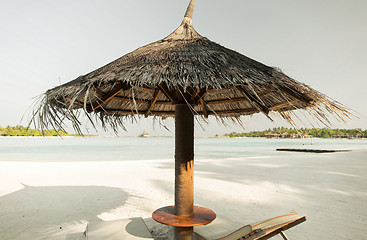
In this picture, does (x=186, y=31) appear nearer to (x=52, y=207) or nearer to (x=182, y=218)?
(x=182, y=218)

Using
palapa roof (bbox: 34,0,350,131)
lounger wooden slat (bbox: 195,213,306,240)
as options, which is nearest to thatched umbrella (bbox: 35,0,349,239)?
palapa roof (bbox: 34,0,350,131)

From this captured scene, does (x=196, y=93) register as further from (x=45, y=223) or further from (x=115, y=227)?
(x=45, y=223)

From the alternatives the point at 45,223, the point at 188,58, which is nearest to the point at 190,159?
the point at 188,58

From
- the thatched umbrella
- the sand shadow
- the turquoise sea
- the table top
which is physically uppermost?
the thatched umbrella

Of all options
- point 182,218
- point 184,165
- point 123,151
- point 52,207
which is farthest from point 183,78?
point 123,151

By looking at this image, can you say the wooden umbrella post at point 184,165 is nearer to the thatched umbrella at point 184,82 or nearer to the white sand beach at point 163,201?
the thatched umbrella at point 184,82

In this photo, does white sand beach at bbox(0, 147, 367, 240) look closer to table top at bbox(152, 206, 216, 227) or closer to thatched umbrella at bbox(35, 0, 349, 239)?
table top at bbox(152, 206, 216, 227)

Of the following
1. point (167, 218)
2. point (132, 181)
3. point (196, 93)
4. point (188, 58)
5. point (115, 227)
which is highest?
point (188, 58)

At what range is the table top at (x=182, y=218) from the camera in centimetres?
220

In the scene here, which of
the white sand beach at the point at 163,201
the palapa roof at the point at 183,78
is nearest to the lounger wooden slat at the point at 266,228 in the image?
the palapa roof at the point at 183,78

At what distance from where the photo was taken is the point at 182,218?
2.36m

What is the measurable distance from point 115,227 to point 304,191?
17.5 feet

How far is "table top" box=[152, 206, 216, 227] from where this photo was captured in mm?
2195

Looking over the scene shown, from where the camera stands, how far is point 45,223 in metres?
3.81
